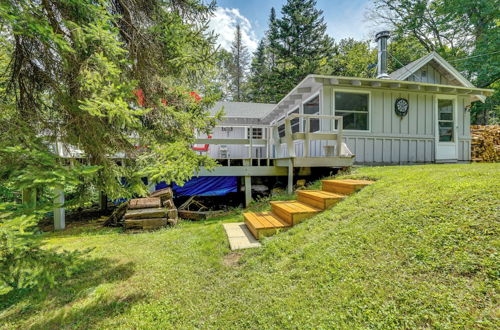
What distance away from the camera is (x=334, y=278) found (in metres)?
2.03

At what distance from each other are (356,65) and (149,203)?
22010 millimetres

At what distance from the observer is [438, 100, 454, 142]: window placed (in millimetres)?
8016

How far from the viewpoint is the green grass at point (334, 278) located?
60.5 inches

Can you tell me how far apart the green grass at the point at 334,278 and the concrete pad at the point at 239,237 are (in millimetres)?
172

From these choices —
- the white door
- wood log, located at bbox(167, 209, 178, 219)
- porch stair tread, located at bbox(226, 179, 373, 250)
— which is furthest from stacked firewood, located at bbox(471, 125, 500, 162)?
wood log, located at bbox(167, 209, 178, 219)

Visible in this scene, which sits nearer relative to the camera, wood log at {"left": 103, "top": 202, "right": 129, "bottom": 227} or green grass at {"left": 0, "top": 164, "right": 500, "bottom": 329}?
green grass at {"left": 0, "top": 164, "right": 500, "bottom": 329}

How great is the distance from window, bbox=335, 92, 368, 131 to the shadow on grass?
6.94 metres

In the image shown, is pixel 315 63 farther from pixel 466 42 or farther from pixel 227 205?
pixel 227 205

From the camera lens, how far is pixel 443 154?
7934 mm

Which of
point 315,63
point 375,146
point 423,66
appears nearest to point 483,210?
point 375,146

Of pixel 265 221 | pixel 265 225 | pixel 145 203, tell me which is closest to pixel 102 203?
pixel 145 203

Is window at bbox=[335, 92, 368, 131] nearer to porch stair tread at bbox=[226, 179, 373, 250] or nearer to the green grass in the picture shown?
porch stair tread at bbox=[226, 179, 373, 250]

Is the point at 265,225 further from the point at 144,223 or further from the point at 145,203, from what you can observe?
the point at 145,203

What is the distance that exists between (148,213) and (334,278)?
4.51 metres
